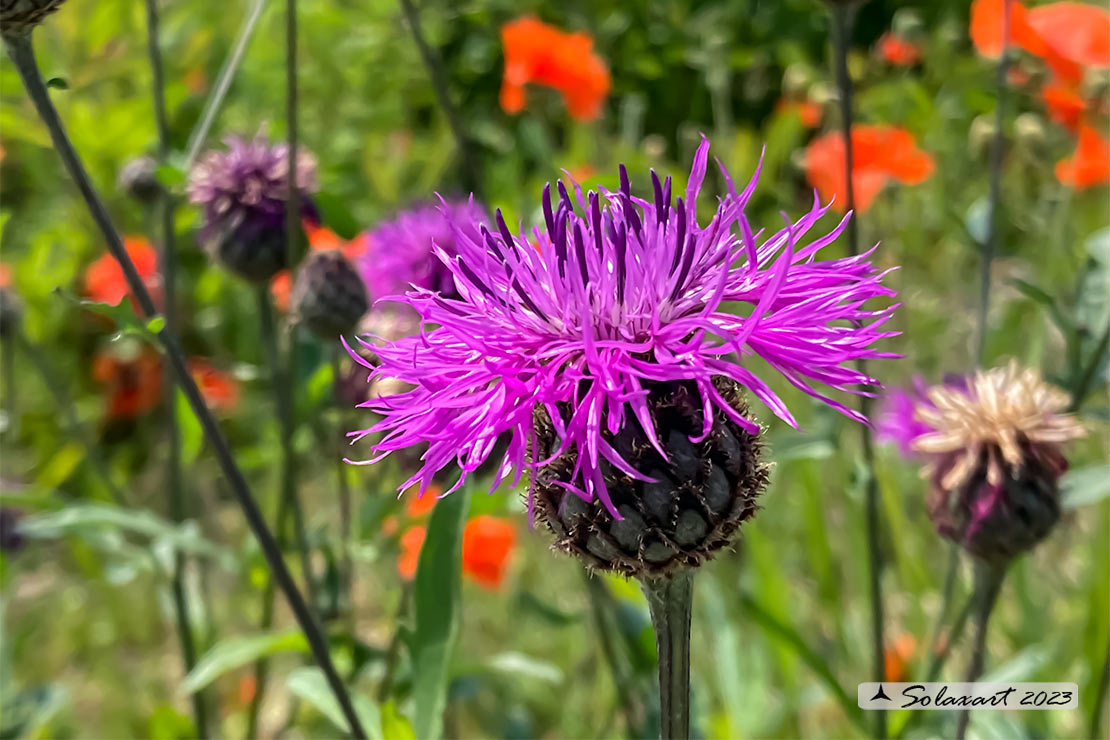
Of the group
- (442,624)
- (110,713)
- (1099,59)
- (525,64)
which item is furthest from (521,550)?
(1099,59)

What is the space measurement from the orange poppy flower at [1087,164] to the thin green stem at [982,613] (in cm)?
126

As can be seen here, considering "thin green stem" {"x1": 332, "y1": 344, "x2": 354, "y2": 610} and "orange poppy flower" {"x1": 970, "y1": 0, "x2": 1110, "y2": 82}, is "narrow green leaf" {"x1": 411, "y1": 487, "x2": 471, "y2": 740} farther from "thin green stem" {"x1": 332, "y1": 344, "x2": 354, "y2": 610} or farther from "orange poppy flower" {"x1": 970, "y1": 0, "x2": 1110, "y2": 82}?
"orange poppy flower" {"x1": 970, "y1": 0, "x2": 1110, "y2": 82}

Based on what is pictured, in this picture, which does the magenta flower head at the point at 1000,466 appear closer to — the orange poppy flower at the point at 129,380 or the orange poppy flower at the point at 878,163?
the orange poppy flower at the point at 878,163

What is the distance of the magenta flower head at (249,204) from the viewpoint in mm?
1975

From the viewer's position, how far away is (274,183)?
2066 mm

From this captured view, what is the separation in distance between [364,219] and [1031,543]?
3.23 m

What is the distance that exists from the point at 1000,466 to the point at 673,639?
0.74m

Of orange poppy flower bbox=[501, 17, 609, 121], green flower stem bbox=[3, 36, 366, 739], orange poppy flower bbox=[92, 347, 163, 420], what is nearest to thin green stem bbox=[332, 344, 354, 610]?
green flower stem bbox=[3, 36, 366, 739]

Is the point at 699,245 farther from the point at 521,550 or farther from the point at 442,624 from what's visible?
the point at 521,550

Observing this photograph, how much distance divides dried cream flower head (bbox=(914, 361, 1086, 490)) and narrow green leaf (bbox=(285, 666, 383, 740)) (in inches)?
40.1

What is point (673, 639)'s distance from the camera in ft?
3.39

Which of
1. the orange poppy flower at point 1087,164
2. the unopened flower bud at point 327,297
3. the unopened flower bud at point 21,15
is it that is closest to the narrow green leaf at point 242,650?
the unopened flower bud at point 327,297

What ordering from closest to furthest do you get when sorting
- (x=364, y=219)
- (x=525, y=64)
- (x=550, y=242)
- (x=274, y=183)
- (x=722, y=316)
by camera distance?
(x=722, y=316) → (x=550, y=242) → (x=274, y=183) → (x=525, y=64) → (x=364, y=219)

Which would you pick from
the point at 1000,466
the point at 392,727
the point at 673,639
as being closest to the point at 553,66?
the point at 1000,466
